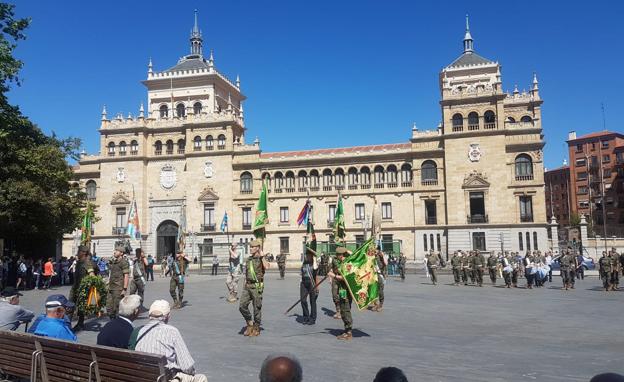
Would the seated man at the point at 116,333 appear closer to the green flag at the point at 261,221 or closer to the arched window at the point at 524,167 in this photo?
the green flag at the point at 261,221

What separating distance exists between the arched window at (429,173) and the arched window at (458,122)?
3687 mm

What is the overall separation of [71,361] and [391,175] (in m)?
42.9

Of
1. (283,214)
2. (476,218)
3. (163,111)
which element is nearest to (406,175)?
(476,218)

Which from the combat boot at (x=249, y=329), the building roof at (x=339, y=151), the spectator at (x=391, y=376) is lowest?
the combat boot at (x=249, y=329)

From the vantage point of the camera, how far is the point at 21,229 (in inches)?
992

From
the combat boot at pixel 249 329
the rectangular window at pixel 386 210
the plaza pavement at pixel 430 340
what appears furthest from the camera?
the rectangular window at pixel 386 210

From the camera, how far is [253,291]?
10.4 metres

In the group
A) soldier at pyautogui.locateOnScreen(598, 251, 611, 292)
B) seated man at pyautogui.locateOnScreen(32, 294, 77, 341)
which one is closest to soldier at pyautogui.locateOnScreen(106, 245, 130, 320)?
seated man at pyautogui.locateOnScreen(32, 294, 77, 341)

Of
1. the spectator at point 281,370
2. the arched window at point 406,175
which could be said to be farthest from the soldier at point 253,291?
the arched window at point 406,175

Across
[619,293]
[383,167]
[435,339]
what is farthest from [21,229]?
[383,167]

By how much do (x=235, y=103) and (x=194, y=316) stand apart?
52.2m

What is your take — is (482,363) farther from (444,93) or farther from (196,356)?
(444,93)

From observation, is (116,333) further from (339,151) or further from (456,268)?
(339,151)

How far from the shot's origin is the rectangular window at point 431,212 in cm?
4506
